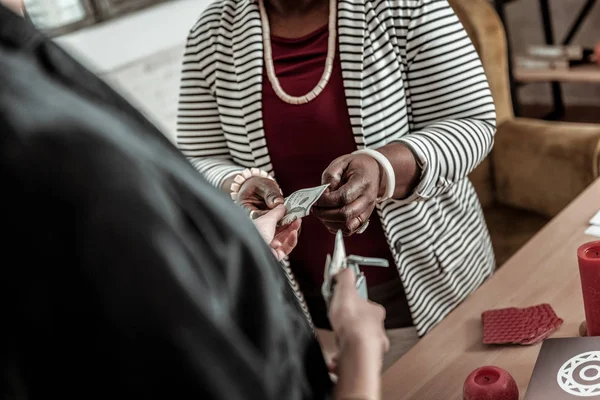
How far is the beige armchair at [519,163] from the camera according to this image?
6.35 ft

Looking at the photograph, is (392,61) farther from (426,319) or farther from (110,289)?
(110,289)

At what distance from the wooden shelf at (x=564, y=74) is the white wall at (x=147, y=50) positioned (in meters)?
1.42

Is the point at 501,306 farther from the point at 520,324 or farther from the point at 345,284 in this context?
the point at 345,284

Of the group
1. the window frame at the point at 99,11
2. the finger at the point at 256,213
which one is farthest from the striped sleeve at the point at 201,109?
the window frame at the point at 99,11

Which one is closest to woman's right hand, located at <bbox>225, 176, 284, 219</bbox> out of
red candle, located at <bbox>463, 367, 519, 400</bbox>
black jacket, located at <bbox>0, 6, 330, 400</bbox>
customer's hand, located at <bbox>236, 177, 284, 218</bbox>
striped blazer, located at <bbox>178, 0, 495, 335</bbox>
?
customer's hand, located at <bbox>236, 177, 284, 218</bbox>

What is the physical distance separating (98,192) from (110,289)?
56mm

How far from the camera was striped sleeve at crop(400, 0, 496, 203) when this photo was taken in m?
1.29

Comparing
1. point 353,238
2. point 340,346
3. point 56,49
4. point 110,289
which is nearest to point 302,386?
point 340,346

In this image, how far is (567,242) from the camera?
1.33 metres

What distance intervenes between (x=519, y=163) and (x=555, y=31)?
2.03m

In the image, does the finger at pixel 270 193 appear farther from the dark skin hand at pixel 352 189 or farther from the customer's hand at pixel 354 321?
the customer's hand at pixel 354 321

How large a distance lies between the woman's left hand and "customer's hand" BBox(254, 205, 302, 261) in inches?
2.6

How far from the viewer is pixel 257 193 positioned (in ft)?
4.15

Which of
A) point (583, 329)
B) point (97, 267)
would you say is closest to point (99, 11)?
point (583, 329)
